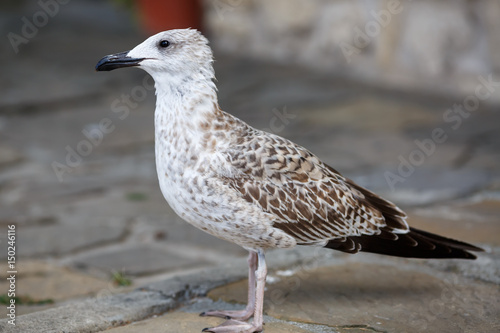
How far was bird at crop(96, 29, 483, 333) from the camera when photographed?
2861 mm

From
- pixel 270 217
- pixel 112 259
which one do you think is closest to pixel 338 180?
pixel 270 217

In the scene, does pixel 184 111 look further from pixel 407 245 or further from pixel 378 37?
pixel 378 37

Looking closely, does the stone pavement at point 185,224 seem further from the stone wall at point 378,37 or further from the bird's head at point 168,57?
the bird's head at point 168,57

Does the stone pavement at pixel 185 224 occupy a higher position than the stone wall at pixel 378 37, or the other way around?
the stone wall at pixel 378 37

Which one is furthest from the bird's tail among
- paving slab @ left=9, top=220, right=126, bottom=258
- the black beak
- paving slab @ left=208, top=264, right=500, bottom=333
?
paving slab @ left=9, top=220, right=126, bottom=258

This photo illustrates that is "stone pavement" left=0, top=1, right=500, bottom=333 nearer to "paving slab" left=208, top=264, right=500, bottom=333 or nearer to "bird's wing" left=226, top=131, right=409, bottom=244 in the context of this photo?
"paving slab" left=208, top=264, right=500, bottom=333

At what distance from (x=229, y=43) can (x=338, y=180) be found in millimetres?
5741

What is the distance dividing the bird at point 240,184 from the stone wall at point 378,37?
3880mm

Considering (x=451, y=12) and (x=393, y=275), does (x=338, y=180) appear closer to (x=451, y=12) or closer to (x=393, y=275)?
(x=393, y=275)

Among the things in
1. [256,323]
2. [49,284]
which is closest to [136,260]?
[49,284]

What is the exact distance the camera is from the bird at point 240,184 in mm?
2861

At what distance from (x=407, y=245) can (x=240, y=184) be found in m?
0.77

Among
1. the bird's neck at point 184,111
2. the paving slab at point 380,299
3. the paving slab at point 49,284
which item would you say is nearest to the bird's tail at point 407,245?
the paving slab at point 380,299

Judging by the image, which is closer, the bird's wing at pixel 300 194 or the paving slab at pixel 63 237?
the bird's wing at pixel 300 194
